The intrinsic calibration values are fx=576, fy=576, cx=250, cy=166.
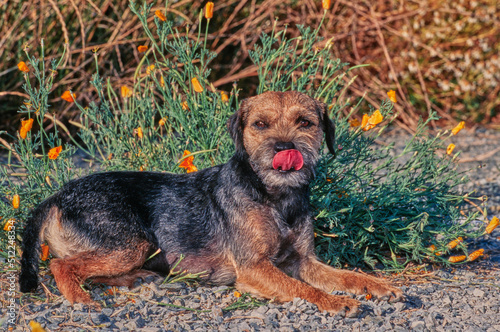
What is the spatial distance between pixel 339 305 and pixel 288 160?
1024 millimetres

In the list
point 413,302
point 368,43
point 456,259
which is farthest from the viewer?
point 368,43

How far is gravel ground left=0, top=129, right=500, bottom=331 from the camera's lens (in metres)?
3.63

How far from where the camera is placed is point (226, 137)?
5234 mm

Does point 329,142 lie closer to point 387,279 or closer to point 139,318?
point 387,279

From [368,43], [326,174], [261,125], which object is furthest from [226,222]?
[368,43]

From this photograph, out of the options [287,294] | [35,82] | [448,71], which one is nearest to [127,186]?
[287,294]

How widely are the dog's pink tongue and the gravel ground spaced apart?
3.03ft

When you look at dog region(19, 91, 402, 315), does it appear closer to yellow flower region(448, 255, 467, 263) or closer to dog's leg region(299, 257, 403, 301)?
dog's leg region(299, 257, 403, 301)

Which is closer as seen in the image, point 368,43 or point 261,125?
point 261,125

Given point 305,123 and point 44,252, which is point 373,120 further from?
point 44,252

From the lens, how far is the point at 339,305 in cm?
380

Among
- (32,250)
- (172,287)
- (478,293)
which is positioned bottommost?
(478,293)

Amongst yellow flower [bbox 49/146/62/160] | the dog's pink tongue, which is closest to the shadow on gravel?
the dog's pink tongue

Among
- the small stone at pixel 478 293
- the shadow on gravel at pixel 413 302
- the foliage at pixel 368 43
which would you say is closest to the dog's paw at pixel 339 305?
the shadow on gravel at pixel 413 302
